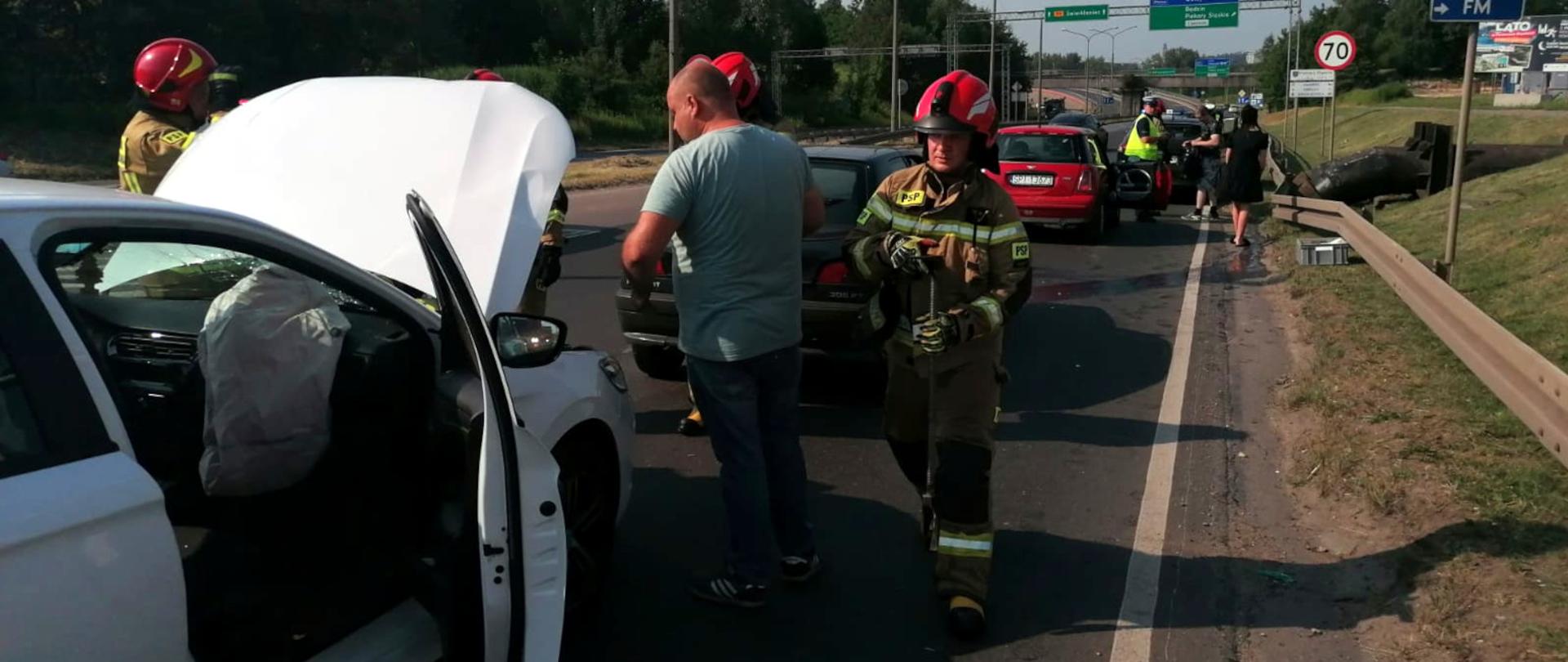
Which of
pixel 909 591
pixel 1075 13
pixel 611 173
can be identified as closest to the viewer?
pixel 909 591

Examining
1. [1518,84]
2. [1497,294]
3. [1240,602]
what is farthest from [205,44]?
[1518,84]

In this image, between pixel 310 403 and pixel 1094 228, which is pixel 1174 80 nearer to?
pixel 1094 228

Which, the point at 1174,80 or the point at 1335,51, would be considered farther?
the point at 1174,80

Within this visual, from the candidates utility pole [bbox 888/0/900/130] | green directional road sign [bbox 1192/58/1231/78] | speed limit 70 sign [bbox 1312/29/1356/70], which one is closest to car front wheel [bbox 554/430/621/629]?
speed limit 70 sign [bbox 1312/29/1356/70]

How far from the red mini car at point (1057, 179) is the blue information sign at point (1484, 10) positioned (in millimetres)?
5341

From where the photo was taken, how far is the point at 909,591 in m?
4.39

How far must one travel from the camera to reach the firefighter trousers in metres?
4.09

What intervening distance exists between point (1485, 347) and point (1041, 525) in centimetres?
299

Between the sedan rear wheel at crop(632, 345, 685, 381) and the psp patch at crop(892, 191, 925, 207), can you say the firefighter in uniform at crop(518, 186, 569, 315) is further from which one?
the psp patch at crop(892, 191, 925, 207)

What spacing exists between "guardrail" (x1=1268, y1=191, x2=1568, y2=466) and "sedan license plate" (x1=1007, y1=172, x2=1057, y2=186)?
4.09 metres

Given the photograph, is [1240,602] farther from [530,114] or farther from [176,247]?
[176,247]

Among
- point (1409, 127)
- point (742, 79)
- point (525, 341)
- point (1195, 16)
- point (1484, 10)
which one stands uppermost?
point (1195, 16)

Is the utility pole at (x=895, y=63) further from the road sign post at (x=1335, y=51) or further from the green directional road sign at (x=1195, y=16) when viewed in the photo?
the road sign post at (x=1335, y=51)

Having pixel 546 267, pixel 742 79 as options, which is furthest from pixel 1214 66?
pixel 742 79
